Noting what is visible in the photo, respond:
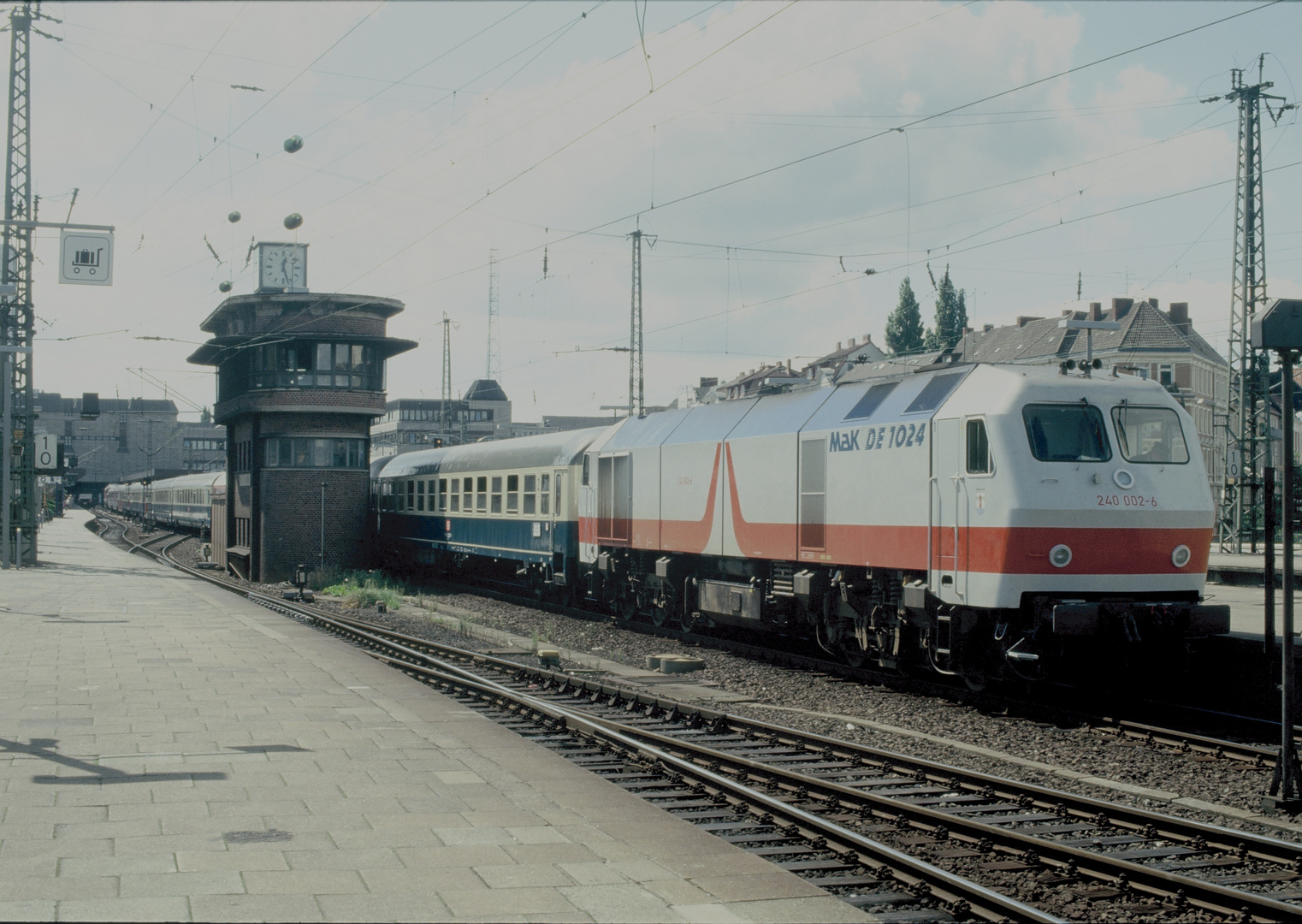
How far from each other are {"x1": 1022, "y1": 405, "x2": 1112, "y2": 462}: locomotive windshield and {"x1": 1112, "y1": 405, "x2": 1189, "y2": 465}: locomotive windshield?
23 cm

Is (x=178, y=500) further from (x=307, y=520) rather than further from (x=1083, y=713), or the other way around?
(x=1083, y=713)

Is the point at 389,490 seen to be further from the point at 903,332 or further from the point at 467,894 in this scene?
the point at 903,332

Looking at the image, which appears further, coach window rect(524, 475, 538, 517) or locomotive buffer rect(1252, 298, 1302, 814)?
coach window rect(524, 475, 538, 517)

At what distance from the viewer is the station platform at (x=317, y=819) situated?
558 centimetres

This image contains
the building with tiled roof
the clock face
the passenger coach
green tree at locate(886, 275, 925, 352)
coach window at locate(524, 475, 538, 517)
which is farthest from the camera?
green tree at locate(886, 275, 925, 352)

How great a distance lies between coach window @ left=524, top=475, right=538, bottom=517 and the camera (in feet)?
86.2

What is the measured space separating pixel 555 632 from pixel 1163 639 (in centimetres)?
1186

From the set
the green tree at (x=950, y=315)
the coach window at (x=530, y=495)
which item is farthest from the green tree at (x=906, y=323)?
the coach window at (x=530, y=495)

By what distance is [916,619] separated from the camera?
13.2 metres

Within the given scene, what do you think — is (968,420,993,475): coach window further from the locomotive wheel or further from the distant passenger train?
the distant passenger train

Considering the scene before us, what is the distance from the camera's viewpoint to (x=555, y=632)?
21438 millimetres

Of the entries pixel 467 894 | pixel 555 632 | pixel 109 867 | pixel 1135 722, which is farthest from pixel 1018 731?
pixel 555 632

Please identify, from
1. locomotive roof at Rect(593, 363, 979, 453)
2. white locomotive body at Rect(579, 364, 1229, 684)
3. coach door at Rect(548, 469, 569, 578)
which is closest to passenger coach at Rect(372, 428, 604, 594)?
coach door at Rect(548, 469, 569, 578)

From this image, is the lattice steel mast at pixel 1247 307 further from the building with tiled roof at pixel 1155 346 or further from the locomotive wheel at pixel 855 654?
the building with tiled roof at pixel 1155 346
